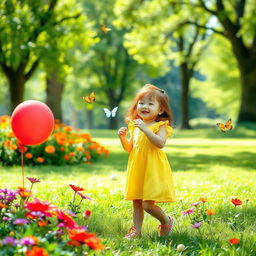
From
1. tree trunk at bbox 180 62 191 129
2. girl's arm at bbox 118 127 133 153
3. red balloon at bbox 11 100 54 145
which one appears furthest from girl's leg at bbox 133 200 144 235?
tree trunk at bbox 180 62 191 129

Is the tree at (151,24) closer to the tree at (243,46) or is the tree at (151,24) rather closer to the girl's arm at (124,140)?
the tree at (243,46)

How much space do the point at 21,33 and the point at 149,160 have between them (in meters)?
8.67

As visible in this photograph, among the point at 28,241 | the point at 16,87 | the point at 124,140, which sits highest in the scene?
A: the point at 16,87

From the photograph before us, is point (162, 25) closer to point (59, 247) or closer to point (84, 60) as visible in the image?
point (84, 60)

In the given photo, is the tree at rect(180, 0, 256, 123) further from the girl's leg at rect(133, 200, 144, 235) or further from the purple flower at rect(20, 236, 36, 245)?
the purple flower at rect(20, 236, 36, 245)

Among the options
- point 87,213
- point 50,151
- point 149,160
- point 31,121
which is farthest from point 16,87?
point 87,213

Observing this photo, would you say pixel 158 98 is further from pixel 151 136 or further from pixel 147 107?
pixel 151 136

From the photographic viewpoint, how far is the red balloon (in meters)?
3.77

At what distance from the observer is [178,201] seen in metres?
5.27

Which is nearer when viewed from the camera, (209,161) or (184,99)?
(209,161)

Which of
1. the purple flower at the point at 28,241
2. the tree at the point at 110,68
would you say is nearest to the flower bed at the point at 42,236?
the purple flower at the point at 28,241

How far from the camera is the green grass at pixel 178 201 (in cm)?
337

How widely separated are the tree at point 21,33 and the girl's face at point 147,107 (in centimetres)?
805

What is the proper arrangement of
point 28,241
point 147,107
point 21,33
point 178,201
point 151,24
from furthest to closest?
point 151,24
point 21,33
point 178,201
point 147,107
point 28,241
